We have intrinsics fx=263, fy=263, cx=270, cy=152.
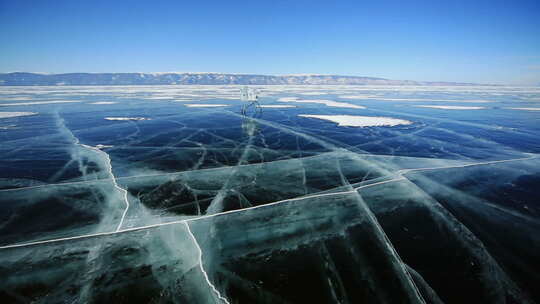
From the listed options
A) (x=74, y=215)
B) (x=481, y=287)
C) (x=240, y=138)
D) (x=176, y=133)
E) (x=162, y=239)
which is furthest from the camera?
(x=176, y=133)

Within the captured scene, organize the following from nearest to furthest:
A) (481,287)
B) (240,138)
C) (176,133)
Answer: (481,287)
(240,138)
(176,133)

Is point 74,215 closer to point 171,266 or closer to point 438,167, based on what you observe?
point 171,266

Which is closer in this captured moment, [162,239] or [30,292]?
[30,292]

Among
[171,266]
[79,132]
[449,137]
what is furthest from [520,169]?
[79,132]

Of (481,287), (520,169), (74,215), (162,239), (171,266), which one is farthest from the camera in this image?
(520,169)

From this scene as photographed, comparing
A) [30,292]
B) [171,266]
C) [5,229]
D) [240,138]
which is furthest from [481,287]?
[240,138]

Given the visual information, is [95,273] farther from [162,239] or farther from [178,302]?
[178,302]
